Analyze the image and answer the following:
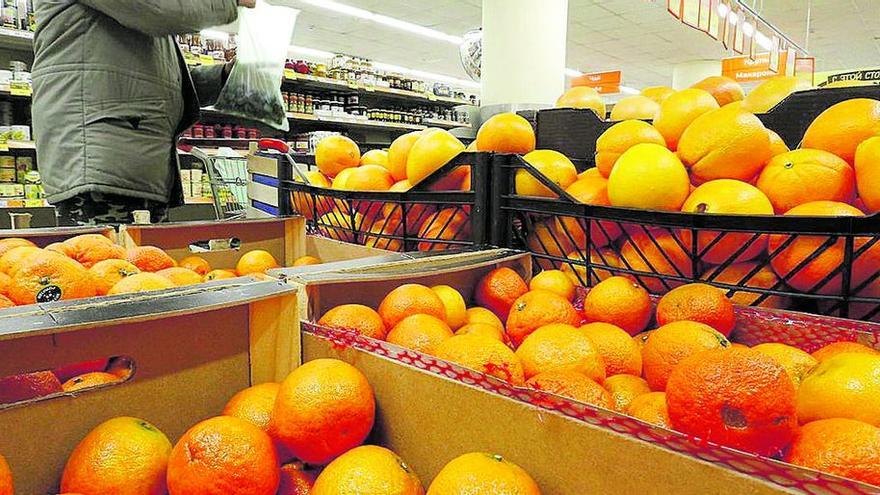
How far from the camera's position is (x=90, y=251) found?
3.49 feet

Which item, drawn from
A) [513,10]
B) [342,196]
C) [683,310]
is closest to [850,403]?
[683,310]

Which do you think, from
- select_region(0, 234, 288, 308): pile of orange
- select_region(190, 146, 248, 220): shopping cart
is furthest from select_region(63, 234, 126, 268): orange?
select_region(190, 146, 248, 220): shopping cart

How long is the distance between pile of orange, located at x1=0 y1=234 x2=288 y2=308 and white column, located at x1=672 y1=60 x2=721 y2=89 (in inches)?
457

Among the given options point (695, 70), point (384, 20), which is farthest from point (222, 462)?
point (695, 70)

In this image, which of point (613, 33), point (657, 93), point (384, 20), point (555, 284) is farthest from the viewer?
point (613, 33)

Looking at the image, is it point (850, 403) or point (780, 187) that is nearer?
point (850, 403)

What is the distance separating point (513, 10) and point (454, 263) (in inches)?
124

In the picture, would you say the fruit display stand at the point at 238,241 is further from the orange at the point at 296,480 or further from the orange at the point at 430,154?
the orange at the point at 296,480

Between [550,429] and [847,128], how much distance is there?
0.80 m

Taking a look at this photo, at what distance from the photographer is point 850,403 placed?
551mm

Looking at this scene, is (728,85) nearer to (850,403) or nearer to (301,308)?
(850,403)

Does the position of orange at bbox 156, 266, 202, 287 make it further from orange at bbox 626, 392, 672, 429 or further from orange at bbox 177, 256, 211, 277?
orange at bbox 626, 392, 672, 429

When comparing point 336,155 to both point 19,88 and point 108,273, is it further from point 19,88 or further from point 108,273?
point 19,88

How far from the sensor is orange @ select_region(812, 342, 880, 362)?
698mm
